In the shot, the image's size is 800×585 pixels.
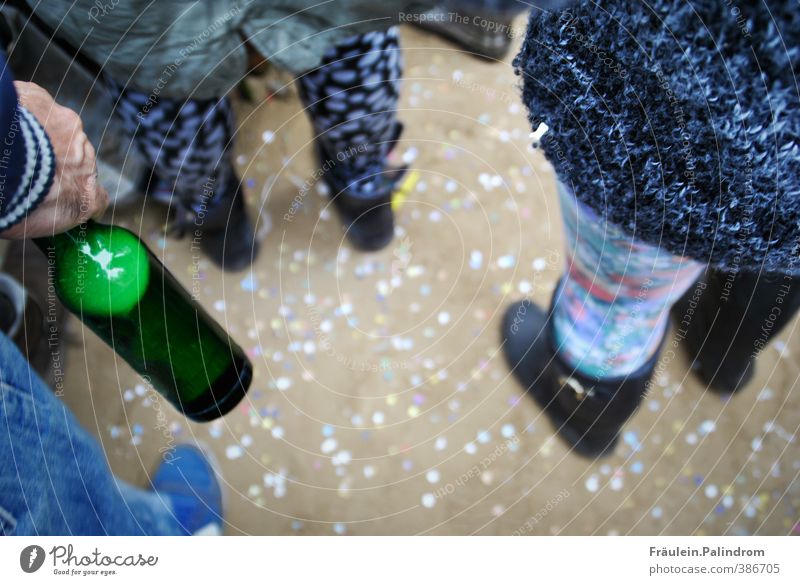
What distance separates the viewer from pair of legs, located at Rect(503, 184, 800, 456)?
0.53m

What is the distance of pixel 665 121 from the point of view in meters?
0.39

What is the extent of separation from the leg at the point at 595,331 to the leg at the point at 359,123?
22 cm

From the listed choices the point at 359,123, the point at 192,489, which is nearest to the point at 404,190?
the point at 359,123

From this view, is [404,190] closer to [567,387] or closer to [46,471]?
[567,387]

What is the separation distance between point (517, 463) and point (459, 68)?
1.82ft

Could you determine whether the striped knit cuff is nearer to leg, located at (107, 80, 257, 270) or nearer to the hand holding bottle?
the hand holding bottle

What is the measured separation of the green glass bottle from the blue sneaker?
160mm

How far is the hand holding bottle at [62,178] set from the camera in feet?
1.34

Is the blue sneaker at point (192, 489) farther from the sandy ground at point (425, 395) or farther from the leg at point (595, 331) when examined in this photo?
the leg at point (595, 331)

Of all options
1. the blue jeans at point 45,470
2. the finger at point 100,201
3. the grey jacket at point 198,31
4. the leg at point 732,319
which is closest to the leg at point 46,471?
the blue jeans at point 45,470

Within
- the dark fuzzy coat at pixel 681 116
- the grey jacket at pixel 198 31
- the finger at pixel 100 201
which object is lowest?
the finger at pixel 100 201

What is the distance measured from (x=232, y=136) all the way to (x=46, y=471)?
41 centimetres

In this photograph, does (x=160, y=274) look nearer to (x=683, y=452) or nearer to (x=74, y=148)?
(x=74, y=148)

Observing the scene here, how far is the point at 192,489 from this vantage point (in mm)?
708
